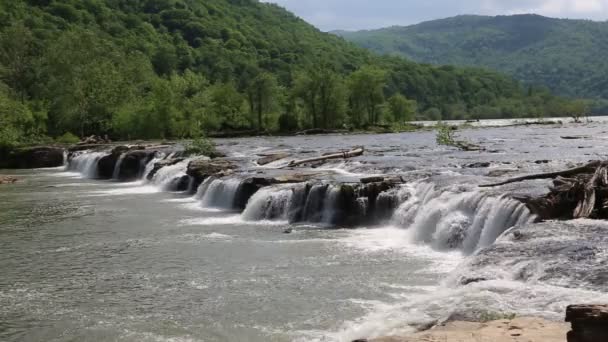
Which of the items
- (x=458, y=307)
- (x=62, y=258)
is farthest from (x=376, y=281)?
(x=62, y=258)

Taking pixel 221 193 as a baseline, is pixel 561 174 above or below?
above

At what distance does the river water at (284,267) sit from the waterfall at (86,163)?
729 inches

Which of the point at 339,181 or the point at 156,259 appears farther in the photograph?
the point at 339,181

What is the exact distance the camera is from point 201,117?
7981cm

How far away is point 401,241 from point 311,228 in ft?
13.3

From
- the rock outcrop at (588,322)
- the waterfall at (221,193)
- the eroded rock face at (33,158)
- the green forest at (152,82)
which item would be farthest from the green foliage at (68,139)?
the rock outcrop at (588,322)

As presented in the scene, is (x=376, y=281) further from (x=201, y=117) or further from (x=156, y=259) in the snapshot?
(x=201, y=117)

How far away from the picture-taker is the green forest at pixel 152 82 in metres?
73.3

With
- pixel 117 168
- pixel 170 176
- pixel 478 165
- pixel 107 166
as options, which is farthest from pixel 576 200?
pixel 107 166

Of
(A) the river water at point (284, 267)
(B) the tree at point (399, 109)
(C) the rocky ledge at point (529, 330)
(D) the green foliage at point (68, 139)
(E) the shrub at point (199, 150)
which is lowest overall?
(A) the river water at point (284, 267)

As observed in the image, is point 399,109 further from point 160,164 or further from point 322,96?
point 160,164

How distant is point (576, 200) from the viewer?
17.0m

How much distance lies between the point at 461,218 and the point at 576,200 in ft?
11.3

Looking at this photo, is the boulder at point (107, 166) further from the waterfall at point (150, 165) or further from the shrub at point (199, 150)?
the shrub at point (199, 150)
